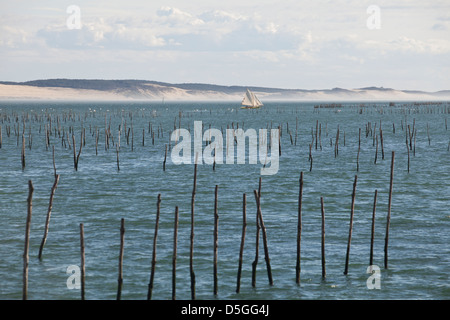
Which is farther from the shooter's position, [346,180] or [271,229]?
[346,180]

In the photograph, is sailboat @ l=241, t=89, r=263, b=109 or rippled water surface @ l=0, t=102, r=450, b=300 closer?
rippled water surface @ l=0, t=102, r=450, b=300

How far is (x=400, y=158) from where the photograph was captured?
144 feet

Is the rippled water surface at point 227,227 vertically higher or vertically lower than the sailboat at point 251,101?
lower

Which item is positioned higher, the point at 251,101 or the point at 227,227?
the point at 251,101

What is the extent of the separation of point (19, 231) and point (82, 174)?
50.7ft

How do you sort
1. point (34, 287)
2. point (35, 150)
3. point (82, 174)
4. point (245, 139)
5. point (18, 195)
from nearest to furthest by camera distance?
point (34, 287), point (18, 195), point (82, 174), point (35, 150), point (245, 139)

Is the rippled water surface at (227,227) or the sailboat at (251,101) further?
the sailboat at (251,101)

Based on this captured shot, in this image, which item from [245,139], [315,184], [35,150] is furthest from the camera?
[245,139]

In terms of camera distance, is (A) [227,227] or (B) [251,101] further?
(B) [251,101]

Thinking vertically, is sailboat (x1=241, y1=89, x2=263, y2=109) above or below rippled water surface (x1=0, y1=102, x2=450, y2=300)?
above

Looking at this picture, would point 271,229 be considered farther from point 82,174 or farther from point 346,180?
point 82,174
